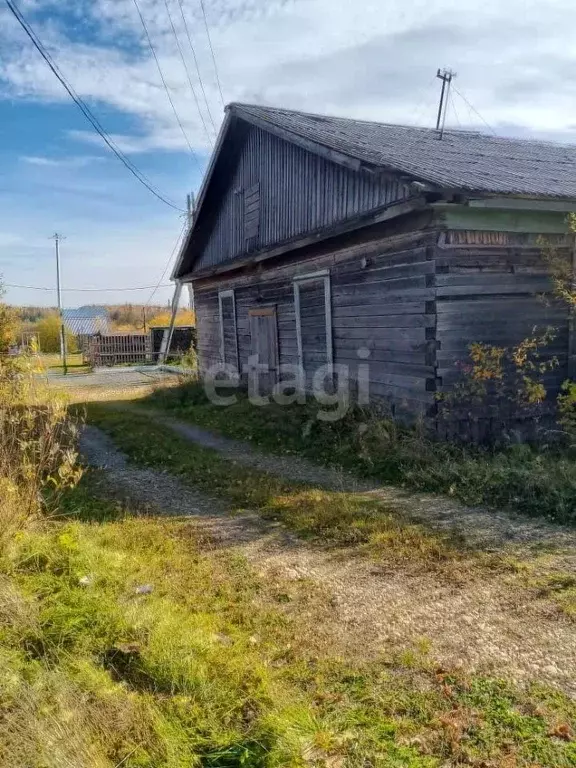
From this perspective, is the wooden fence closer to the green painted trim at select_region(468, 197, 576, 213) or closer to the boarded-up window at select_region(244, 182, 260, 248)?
the boarded-up window at select_region(244, 182, 260, 248)

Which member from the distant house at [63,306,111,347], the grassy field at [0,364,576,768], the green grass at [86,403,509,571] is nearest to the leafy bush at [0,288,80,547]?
the grassy field at [0,364,576,768]

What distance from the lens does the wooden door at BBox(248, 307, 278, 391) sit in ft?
38.8

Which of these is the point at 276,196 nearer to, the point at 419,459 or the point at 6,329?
the point at 419,459

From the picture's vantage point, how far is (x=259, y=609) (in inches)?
143

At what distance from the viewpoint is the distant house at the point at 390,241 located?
7.14 metres

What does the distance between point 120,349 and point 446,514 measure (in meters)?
30.2

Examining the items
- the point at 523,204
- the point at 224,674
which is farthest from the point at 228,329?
the point at 224,674

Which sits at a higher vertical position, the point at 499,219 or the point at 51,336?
the point at 499,219

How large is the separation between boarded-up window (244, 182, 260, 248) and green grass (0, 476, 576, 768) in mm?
9421

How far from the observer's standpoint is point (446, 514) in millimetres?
5297

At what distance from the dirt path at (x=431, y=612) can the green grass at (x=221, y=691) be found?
0.45 feet

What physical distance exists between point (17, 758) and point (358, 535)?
9.98ft

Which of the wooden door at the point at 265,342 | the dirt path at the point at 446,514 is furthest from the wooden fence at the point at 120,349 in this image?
the dirt path at the point at 446,514

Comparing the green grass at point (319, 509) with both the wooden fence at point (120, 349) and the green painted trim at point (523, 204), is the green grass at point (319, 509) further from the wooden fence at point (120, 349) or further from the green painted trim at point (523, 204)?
the wooden fence at point (120, 349)
